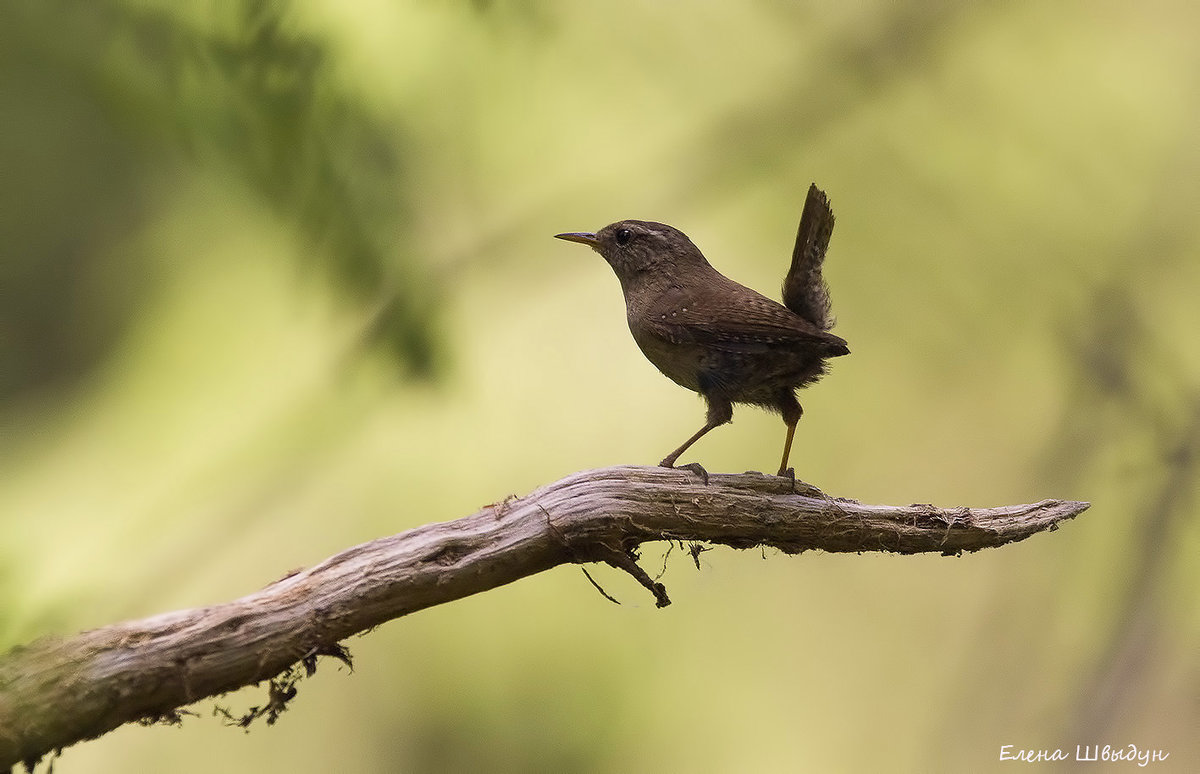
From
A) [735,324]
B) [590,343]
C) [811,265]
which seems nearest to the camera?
[735,324]

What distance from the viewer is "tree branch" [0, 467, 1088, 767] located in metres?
1.61

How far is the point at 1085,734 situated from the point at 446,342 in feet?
8.20

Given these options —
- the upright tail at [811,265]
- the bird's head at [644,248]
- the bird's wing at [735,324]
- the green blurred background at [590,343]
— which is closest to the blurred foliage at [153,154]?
the green blurred background at [590,343]

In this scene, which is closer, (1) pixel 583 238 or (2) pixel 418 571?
A: (2) pixel 418 571

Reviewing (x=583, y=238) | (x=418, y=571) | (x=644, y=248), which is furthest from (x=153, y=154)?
(x=418, y=571)

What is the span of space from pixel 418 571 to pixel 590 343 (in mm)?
1328

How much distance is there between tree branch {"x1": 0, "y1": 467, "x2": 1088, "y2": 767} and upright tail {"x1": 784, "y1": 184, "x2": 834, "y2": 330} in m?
0.45

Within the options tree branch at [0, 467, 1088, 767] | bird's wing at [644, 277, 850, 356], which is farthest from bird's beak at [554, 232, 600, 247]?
tree branch at [0, 467, 1088, 767]

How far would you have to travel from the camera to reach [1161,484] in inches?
127

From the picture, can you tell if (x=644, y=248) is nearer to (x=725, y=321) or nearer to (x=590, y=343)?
(x=725, y=321)

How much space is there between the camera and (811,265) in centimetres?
228

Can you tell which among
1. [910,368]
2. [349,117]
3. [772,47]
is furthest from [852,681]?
[349,117]

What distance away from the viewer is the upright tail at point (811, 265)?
2.21 meters

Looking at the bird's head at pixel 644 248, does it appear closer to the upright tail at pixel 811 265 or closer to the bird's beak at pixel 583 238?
the bird's beak at pixel 583 238
